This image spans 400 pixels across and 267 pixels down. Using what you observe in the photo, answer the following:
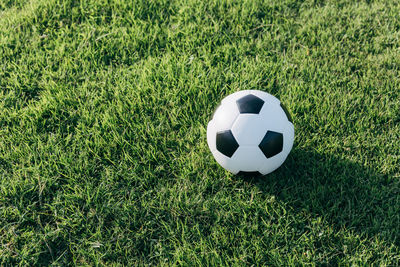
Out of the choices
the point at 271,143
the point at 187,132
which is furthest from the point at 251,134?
the point at 187,132

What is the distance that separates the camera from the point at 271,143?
274cm

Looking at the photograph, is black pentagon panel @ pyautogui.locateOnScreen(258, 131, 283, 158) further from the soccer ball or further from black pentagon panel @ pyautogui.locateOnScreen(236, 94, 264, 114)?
black pentagon panel @ pyautogui.locateOnScreen(236, 94, 264, 114)

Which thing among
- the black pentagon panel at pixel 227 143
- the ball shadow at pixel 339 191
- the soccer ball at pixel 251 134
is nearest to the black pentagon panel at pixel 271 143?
the soccer ball at pixel 251 134

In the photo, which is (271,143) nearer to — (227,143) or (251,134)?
(251,134)

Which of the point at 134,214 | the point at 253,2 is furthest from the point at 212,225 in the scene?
the point at 253,2

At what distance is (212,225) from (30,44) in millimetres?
3010

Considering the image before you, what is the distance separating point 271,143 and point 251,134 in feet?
0.55

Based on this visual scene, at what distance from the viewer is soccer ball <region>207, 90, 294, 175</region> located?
2734 millimetres

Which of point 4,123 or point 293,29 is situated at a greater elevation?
point 293,29

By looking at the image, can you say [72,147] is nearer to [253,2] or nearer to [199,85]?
[199,85]

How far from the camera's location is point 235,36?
13.9ft

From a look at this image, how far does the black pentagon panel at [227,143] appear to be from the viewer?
2759mm

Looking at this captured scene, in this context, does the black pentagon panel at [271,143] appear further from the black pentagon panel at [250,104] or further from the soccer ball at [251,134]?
the black pentagon panel at [250,104]

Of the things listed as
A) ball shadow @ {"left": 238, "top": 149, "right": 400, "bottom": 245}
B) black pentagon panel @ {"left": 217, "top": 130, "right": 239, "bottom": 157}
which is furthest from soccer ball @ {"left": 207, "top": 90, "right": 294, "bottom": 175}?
ball shadow @ {"left": 238, "top": 149, "right": 400, "bottom": 245}
